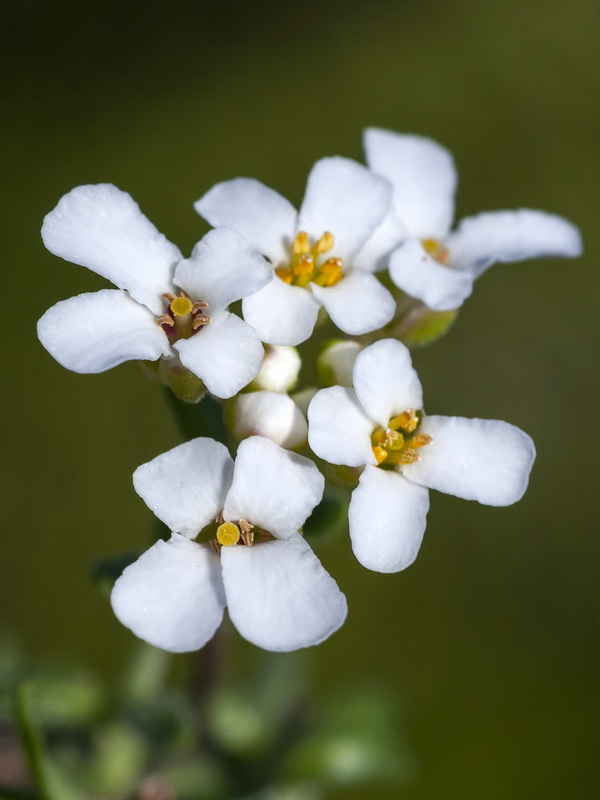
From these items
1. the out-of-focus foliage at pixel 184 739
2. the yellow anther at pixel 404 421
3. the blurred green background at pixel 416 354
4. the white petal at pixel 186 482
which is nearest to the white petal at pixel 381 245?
the yellow anther at pixel 404 421

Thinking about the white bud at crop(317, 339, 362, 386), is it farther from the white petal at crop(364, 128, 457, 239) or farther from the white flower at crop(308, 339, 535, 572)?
the white petal at crop(364, 128, 457, 239)

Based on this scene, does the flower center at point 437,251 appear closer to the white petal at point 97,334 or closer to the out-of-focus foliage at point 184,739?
the white petal at point 97,334

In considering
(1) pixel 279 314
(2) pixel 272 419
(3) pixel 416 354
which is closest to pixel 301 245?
(1) pixel 279 314

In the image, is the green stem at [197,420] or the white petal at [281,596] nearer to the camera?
the white petal at [281,596]

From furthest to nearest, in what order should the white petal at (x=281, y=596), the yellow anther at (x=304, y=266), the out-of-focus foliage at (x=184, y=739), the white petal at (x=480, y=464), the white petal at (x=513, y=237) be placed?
1. the out-of-focus foliage at (x=184, y=739)
2. the white petal at (x=513, y=237)
3. the yellow anther at (x=304, y=266)
4. the white petal at (x=480, y=464)
5. the white petal at (x=281, y=596)

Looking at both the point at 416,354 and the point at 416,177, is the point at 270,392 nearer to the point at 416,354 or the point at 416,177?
the point at 416,177

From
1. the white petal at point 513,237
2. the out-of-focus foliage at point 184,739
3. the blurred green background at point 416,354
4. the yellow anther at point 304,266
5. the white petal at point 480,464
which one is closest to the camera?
the white petal at point 480,464

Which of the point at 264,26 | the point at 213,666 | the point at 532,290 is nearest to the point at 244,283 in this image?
the point at 213,666
